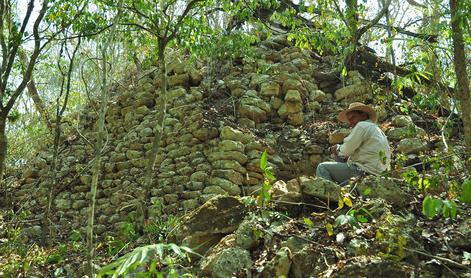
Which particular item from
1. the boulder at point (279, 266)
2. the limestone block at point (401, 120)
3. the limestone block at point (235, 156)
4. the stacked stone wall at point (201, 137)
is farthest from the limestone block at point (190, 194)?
the boulder at point (279, 266)

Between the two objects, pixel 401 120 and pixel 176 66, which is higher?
pixel 176 66

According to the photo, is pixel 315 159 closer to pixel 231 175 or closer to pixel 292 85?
pixel 231 175

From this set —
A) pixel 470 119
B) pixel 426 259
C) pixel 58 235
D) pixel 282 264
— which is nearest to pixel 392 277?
pixel 426 259

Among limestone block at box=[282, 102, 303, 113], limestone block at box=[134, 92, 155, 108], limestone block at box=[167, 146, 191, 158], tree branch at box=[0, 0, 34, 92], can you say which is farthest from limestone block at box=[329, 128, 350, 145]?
tree branch at box=[0, 0, 34, 92]

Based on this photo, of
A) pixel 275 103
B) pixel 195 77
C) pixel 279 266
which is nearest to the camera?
pixel 279 266

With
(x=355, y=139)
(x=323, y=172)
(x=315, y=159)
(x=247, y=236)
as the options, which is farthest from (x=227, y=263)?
(x=315, y=159)

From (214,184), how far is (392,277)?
356 centimetres

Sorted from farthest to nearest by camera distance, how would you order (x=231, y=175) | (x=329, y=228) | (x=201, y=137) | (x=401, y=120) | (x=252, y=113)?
(x=252, y=113)
(x=201, y=137)
(x=401, y=120)
(x=231, y=175)
(x=329, y=228)

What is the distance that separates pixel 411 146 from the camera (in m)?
5.75

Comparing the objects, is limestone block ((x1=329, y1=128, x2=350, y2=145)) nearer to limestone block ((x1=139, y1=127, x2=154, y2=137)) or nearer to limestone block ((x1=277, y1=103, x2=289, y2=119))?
limestone block ((x1=277, y1=103, x2=289, y2=119))

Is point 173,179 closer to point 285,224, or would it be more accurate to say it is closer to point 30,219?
point 30,219

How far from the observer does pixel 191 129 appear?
6809mm

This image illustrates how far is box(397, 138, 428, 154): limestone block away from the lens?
5707mm

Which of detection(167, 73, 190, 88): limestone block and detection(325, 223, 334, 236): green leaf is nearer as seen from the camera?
detection(325, 223, 334, 236): green leaf
